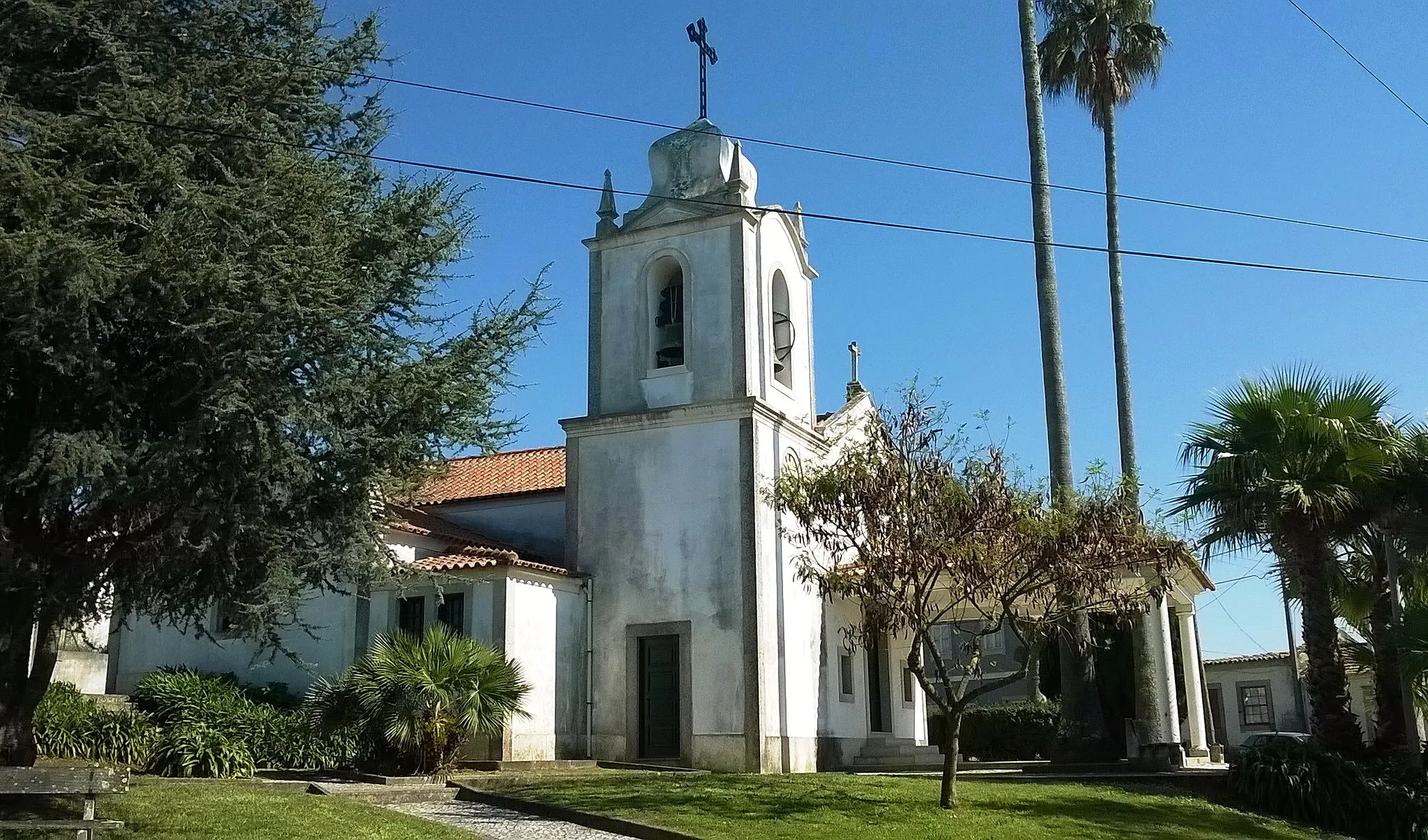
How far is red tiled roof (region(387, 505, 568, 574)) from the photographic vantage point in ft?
73.8

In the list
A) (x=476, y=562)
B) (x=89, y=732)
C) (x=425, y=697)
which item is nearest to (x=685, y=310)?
(x=476, y=562)

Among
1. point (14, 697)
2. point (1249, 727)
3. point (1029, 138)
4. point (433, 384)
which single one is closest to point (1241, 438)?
point (1029, 138)

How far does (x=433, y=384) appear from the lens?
14.1m

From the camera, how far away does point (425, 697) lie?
63.2 feet

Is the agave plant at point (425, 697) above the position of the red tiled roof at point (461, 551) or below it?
below

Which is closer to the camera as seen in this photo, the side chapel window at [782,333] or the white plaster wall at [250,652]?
the white plaster wall at [250,652]

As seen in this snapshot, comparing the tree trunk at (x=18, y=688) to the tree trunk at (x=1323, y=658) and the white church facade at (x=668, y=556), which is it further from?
the tree trunk at (x=1323, y=658)

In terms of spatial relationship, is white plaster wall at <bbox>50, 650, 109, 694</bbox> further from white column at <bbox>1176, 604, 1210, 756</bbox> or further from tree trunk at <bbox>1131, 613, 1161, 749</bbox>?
white column at <bbox>1176, 604, 1210, 756</bbox>

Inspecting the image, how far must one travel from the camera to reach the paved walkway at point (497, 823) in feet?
47.8

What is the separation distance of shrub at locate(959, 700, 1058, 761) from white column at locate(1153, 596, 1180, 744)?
981cm

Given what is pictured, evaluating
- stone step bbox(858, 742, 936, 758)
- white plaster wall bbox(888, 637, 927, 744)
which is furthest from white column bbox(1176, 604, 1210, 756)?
stone step bbox(858, 742, 936, 758)

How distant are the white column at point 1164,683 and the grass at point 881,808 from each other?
3857mm

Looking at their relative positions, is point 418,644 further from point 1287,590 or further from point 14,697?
point 1287,590

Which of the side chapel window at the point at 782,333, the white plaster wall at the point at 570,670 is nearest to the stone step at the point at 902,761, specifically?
the white plaster wall at the point at 570,670
